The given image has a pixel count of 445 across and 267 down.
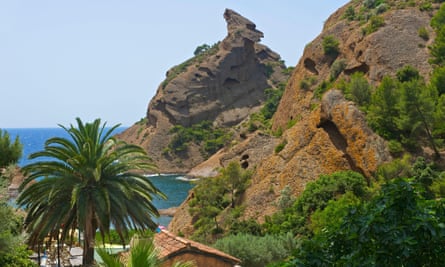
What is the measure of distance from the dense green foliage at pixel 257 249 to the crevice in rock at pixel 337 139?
7981 millimetres

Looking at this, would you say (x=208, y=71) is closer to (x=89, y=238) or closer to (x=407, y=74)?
(x=407, y=74)

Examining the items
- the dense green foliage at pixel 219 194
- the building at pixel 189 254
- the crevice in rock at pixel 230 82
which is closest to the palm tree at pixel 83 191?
the building at pixel 189 254

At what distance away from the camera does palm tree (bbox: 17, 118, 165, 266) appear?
53.1ft

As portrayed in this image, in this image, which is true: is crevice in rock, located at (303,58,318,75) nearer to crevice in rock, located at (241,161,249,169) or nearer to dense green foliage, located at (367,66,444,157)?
crevice in rock, located at (241,161,249,169)

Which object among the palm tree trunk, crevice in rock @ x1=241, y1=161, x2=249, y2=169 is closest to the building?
the palm tree trunk

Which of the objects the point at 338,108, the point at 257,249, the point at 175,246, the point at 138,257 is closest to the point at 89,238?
the point at 175,246

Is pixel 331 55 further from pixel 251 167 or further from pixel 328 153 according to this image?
pixel 328 153

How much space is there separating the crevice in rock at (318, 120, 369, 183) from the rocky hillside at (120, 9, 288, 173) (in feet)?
247

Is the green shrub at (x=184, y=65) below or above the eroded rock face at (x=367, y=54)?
above

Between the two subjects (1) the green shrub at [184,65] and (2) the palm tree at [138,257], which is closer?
(2) the palm tree at [138,257]

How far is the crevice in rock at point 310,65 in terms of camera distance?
49056 millimetres

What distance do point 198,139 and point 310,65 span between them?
60872 millimetres

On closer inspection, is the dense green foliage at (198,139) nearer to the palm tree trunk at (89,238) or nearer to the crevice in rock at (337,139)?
the crevice in rock at (337,139)

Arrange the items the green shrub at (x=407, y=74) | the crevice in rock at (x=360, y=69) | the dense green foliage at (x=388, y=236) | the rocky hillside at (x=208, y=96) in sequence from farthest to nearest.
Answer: the rocky hillside at (x=208, y=96), the crevice in rock at (x=360, y=69), the green shrub at (x=407, y=74), the dense green foliage at (x=388, y=236)
